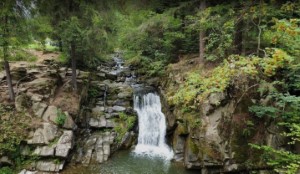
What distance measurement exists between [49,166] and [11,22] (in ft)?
19.5

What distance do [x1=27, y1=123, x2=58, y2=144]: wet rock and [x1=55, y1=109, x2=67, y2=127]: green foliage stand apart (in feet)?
0.91

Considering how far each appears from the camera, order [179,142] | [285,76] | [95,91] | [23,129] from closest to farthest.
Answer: [285,76] → [23,129] → [179,142] → [95,91]

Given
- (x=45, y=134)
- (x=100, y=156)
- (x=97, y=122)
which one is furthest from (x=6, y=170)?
(x=97, y=122)

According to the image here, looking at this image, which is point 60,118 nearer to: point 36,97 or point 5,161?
point 36,97

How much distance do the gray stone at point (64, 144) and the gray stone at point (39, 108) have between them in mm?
1466

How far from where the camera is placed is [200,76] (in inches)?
319

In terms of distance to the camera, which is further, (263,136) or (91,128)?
(91,128)

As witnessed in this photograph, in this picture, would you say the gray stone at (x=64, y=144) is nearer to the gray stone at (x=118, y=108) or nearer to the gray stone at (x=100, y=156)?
the gray stone at (x=100, y=156)

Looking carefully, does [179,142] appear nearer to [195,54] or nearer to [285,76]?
[285,76]

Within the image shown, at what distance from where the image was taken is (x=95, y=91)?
14305 mm

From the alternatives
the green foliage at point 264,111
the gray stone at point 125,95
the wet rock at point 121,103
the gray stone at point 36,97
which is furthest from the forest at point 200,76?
the gray stone at point 125,95

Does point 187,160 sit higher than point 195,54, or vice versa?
point 195,54

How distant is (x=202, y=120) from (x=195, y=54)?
6.28m

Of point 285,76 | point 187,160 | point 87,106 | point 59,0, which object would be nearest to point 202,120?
point 187,160
